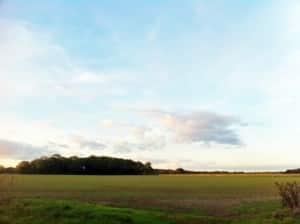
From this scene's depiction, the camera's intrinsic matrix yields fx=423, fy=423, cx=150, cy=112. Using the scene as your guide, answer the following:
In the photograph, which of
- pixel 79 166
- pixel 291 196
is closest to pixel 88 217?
pixel 291 196

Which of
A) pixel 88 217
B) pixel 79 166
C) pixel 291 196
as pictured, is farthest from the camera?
pixel 79 166

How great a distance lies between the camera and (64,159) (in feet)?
425

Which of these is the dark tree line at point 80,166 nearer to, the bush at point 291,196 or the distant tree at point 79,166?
the distant tree at point 79,166

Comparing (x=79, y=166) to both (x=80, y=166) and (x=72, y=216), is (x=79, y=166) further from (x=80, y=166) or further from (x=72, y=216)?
(x=72, y=216)

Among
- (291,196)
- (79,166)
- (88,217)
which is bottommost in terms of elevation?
(88,217)

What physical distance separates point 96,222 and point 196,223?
5.22m

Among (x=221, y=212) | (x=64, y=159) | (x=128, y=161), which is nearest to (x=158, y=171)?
(x=128, y=161)

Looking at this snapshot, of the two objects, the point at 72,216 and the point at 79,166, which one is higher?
the point at 79,166

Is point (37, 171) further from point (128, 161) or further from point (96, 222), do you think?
point (96, 222)

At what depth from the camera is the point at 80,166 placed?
12750cm

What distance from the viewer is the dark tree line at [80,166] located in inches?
4904

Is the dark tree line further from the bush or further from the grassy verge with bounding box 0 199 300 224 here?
the bush

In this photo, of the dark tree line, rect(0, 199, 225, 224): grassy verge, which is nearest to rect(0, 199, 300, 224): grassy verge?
rect(0, 199, 225, 224): grassy verge

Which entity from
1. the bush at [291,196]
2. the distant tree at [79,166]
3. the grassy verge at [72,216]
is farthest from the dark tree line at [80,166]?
the bush at [291,196]
